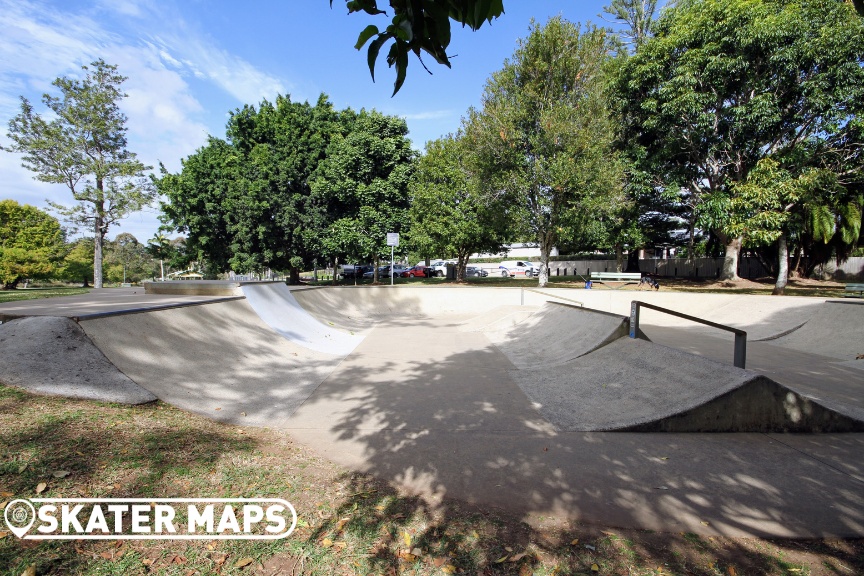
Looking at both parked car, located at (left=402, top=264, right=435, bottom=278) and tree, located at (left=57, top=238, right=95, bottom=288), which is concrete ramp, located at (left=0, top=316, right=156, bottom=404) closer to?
tree, located at (left=57, top=238, right=95, bottom=288)

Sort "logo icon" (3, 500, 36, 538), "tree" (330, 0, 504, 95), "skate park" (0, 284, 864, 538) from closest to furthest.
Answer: "tree" (330, 0, 504, 95) < "logo icon" (3, 500, 36, 538) < "skate park" (0, 284, 864, 538)

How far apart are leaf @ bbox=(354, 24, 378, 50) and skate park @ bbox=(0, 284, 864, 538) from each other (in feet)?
9.18

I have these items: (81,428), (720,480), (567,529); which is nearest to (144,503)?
(81,428)

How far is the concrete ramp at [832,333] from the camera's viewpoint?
805 cm

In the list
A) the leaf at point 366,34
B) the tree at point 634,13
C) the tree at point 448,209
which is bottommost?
the leaf at point 366,34

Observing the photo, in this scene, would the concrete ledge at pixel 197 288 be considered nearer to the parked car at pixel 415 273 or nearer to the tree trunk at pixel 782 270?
the tree trunk at pixel 782 270

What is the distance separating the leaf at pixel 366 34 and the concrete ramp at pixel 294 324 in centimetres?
687

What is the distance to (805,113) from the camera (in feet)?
57.1

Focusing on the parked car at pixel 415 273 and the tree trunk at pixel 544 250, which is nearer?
the tree trunk at pixel 544 250

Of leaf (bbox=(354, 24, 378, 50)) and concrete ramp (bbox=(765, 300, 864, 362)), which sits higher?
leaf (bbox=(354, 24, 378, 50))

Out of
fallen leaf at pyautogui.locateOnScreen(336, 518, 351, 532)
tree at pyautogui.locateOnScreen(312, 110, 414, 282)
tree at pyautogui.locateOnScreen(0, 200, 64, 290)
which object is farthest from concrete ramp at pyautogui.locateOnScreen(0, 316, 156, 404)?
tree at pyautogui.locateOnScreen(0, 200, 64, 290)

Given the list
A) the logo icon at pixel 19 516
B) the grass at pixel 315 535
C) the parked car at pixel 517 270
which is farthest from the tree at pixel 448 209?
the logo icon at pixel 19 516

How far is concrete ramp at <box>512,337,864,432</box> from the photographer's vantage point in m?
4.07

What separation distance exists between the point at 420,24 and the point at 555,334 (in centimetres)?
748
